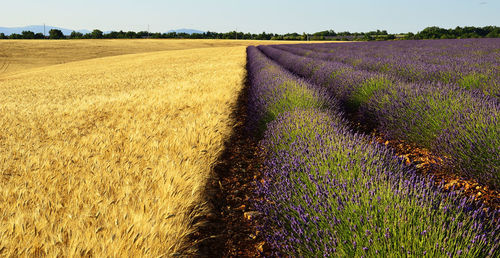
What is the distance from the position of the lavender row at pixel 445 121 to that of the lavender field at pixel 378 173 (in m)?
0.01

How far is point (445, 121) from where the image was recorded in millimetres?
3057

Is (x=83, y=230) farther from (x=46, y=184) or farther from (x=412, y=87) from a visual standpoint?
(x=412, y=87)

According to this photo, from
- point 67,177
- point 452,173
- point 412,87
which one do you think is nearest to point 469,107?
point 452,173

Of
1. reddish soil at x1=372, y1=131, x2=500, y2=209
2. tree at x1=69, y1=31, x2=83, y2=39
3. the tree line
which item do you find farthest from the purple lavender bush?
tree at x1=69, y1=31, x2=83, y2=39

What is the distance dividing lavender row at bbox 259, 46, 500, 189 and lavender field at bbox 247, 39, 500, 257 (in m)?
0.01

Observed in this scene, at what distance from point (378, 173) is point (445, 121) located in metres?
1.83

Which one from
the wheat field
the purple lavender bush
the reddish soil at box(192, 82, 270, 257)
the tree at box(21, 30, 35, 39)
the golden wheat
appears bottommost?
the reddish soil at box(192, 82, 270, 257)

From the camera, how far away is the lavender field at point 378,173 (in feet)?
3.99

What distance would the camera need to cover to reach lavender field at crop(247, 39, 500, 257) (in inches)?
47.8

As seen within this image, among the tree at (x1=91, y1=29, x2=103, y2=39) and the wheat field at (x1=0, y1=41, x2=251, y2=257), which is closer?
the wheat field at (x1=0, y1=41, x2=251, y2=257)

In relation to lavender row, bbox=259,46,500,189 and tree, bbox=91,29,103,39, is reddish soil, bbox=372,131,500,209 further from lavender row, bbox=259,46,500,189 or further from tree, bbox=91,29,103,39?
tree, bbox=91,29,103,39

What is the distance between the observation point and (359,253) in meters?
1.25

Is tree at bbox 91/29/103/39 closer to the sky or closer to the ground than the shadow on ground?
closer to the sky

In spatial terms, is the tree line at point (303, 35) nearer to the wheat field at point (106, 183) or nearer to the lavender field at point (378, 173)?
the lavender field at point (378, 173)
